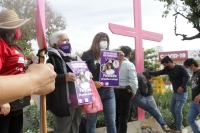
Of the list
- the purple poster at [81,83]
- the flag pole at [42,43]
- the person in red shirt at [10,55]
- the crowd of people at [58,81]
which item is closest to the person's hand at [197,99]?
the crowd of people at [58,81]

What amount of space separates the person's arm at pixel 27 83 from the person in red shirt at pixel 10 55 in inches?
42.3

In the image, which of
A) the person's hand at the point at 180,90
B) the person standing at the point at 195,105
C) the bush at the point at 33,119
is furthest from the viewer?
the person's hand at the point at 180,90

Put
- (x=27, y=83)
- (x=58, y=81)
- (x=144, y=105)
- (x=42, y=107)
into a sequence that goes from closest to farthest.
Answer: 1. (x=27, y=83)
2. (x=42, y=107)
3. (x=58, y=81)
4. (x=144, y=105)

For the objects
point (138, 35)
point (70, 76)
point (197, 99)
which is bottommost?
point (197, 99)

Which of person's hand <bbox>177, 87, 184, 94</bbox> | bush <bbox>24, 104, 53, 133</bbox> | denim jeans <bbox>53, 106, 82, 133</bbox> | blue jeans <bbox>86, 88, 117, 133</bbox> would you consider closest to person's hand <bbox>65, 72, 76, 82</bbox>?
denim jeans <bbox>53, 106, 82, 133</bbox>

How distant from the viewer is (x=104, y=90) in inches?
146

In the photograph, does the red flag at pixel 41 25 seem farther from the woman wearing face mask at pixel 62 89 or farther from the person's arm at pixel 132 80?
the person's arm at pixel 132 80

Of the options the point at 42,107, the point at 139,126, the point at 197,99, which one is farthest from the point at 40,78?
the point at 139,126

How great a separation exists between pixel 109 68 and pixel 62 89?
1.02 meters

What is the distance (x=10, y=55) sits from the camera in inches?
87.2

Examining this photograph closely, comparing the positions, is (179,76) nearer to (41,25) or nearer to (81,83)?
(81,83)

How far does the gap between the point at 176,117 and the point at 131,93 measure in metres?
1.88

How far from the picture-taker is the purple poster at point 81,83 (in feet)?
9.34

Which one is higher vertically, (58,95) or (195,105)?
(58,95)
